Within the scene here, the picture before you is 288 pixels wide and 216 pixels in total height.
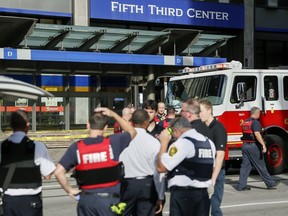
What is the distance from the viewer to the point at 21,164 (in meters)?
4.66

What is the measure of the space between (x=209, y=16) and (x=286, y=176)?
47.9 ft

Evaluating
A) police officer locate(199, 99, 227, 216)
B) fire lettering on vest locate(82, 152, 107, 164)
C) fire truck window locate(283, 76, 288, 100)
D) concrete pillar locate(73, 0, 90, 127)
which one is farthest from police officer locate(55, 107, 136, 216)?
concrete pillar locate(73, 0, 90, 127)

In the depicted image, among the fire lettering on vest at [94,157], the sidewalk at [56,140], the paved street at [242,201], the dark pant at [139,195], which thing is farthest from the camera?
the sidewalk at [56,140]

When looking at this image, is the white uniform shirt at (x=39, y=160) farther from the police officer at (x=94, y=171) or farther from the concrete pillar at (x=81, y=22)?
the concrete pillar at (x=81, y=22)

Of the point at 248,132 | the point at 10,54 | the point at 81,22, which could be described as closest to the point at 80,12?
the point at 81,22

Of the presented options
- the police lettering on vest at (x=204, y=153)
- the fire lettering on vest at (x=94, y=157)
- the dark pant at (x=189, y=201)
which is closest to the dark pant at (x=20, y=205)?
the fire lettering on vest at (x=94, y=157)

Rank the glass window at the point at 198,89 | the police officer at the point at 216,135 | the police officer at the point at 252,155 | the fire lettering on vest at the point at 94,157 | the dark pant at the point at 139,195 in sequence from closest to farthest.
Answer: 1. the fire lettering on vest at the point at 94,157
2. the dark pant at the point at 139,195
3. the police officer at the point at 216,135
4. the police officer at the point at 252,155
5. the glass window at the point at 198,89

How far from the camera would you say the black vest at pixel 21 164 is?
4656 mm

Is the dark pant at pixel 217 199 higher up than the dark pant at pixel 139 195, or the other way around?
the dark pant at pixel 139 195

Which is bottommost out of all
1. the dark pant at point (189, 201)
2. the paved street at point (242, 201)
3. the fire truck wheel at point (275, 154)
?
the paved street at point (242, 201)

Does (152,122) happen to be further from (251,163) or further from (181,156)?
(251,163)

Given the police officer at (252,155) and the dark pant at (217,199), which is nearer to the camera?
the dark pant at (217,199)

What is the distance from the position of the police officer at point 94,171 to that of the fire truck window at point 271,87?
911cm

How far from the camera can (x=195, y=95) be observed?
1347 cm
